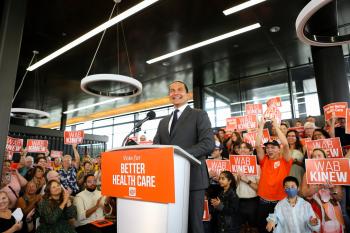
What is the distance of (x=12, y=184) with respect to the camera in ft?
13.8

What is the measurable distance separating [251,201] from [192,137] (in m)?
2.05

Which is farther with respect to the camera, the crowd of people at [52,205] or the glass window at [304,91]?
the glass window at [304,91]

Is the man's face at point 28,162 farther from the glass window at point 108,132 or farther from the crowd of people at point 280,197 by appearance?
the glass window at point 108,132

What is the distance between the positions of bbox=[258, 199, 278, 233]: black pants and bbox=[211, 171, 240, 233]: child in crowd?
0.86 feet

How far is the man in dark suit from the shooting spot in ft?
5.48

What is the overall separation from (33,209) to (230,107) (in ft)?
21.8

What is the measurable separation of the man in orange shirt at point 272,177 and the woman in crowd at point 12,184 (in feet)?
10.9

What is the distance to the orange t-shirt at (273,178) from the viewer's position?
3.23 metres

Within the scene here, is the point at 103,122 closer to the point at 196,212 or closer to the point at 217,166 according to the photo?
the point at 217,166

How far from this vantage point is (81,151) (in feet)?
39.1

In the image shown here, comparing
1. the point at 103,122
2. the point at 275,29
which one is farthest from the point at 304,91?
the point at 103,122

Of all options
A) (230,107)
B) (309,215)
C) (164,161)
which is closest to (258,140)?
(309,215)

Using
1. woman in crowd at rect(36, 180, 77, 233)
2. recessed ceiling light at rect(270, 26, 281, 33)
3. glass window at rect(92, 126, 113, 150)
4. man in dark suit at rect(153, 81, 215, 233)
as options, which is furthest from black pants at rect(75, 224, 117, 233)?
glass window at rect(92, 126, 113, 150)

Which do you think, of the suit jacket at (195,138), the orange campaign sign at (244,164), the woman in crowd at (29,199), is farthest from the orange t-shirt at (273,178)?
the woman in crowd at (29,199)
